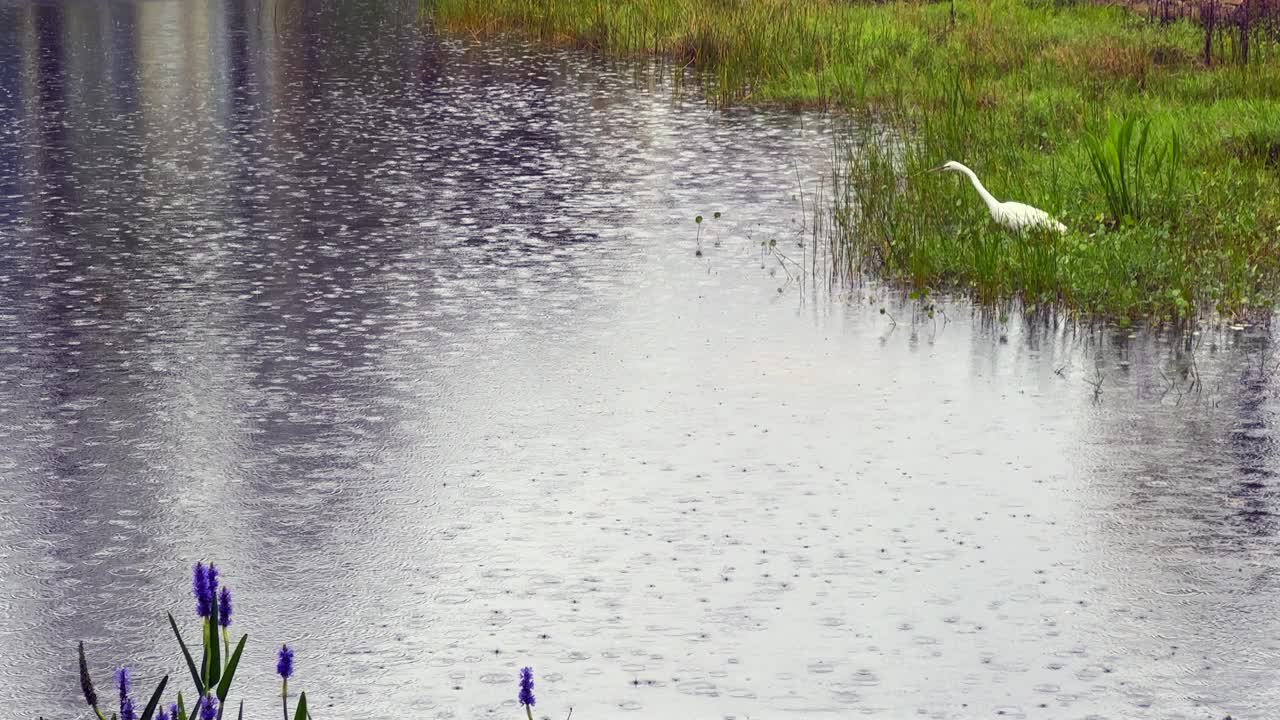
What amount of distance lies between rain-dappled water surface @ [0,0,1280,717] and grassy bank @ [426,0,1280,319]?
0.59 metres

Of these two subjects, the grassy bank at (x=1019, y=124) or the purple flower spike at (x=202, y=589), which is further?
the grassy bank at (x=1019, y=124)

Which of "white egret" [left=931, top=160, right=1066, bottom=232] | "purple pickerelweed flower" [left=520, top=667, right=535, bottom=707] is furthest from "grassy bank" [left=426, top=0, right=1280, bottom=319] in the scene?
"purple pickerelweed flower" [left=520, top=667, right=535, bottom=707]

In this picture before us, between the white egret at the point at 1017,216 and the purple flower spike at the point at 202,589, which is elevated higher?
the purple flower spike at the point at 202,589

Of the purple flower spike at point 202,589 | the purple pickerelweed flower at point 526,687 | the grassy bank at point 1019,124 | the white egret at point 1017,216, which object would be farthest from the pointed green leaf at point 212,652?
the white egret at point 1017,216

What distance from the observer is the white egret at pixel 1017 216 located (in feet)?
33.4

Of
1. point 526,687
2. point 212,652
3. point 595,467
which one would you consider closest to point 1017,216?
point 595,467

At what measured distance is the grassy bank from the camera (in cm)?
982

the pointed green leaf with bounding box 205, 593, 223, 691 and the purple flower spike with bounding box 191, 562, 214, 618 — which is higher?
the purple flower spike with bounding box 191, 562, 214, 618

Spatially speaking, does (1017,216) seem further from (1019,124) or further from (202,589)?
(202,589)

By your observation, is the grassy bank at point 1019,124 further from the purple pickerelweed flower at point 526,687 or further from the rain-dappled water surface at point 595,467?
the purple pickerelweed flower at point 526,687

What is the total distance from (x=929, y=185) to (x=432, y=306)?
352 centimetres

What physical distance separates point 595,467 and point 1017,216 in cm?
419

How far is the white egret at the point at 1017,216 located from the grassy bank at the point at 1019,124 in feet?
0.35

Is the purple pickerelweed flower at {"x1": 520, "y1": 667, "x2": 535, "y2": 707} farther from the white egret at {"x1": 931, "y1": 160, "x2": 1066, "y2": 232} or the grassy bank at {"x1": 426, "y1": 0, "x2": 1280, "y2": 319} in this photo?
the white egret at {"x1": 931, "y1": 160, "x2": 1066, "y2": 232}
